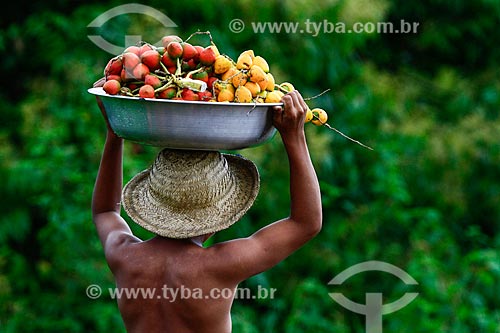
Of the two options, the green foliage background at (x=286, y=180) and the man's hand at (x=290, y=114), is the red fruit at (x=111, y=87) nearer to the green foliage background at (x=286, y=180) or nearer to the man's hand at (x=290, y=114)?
the man's hand at (x=290, y=114)

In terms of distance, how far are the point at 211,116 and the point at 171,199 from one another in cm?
36

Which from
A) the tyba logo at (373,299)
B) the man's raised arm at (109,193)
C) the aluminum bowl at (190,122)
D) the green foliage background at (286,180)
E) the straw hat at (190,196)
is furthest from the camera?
the tyba logo at (373,299)

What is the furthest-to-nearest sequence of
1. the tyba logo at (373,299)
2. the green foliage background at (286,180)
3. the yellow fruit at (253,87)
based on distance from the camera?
the tyba logo at (373,299) < the green foliage background at (286,180) < the yellow fruit at (253,87)

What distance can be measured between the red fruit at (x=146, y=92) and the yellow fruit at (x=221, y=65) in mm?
215

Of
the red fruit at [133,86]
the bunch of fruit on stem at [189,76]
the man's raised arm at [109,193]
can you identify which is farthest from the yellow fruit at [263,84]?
the man's raised arm at [109,193]

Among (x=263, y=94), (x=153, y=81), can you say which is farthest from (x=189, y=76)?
(x=263, y=94)

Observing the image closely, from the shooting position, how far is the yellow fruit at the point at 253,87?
2.26 m

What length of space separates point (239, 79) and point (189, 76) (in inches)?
5.6

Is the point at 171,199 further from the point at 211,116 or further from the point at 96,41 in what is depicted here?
the point at 96,41

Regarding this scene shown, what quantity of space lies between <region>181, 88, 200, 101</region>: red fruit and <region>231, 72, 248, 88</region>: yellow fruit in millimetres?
115

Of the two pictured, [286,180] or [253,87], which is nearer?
[253,87]

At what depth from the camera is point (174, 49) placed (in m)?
2.28

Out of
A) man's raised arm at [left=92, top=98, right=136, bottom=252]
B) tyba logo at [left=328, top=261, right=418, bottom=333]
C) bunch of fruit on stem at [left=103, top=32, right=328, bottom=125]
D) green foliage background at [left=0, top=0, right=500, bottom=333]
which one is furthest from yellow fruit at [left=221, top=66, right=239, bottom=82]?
tyba logo at [left=328, top=261, right=418, bottom=333]

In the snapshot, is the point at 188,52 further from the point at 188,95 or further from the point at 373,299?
the point at 373,299
